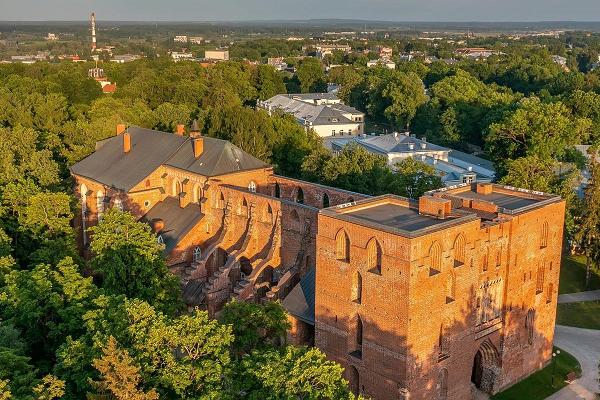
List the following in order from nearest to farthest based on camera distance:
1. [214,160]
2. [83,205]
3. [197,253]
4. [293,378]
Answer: [293,378] → [197,253] → [214,160] → [83,205]


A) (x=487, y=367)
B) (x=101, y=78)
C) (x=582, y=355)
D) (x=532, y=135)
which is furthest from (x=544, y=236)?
(x=101, y=78)

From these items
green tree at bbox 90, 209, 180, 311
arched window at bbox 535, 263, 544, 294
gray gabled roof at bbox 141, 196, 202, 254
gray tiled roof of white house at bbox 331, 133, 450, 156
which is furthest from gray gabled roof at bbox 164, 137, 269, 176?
gray tiled roof of white house at bbox 331, 133, 450, 156

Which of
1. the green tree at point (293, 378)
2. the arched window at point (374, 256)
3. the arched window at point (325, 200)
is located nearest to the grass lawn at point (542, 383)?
the arched window at point (374, 256)

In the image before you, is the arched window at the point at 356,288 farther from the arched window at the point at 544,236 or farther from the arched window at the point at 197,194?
the arched window at the point at 197,194

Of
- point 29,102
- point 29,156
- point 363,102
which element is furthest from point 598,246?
point 363,102

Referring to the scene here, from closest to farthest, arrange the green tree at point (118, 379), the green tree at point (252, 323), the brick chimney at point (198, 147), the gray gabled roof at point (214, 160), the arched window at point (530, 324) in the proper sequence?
the green tree at point (118, 379) < the green tree at point (252, 323) < the arched window at point (530, 324) < the gray gabled roof at point (214, 160) < the brick chimney at point (198, 147)

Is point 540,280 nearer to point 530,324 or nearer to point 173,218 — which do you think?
point 530,324
